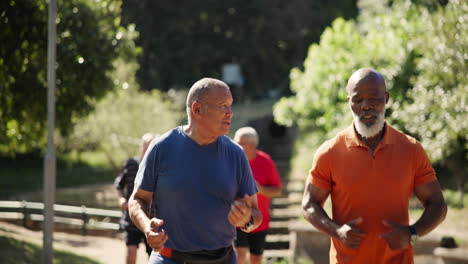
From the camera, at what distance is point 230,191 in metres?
4.62

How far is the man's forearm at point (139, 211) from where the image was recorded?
14.7ft

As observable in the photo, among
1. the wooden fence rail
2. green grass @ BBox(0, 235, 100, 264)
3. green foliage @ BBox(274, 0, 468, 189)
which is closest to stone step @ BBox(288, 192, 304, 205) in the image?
green foliage @ BBox(274, 0, 468, 189)

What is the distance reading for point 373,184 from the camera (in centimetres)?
455

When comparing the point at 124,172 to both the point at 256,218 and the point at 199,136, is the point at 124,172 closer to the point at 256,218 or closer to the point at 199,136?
the point at 199,136

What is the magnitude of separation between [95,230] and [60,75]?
26.0 feet

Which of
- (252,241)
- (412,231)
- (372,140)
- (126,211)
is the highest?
(372,140)

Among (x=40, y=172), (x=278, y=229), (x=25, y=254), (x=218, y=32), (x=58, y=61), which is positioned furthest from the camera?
(x=218, y=32)

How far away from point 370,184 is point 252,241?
437 centimetres

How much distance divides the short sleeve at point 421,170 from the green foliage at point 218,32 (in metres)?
38.5

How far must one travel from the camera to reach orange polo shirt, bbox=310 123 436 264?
454 cm

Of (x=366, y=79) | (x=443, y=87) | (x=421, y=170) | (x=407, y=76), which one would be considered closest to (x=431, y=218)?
(x=421, y=170)

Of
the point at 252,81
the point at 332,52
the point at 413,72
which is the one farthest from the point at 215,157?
the point at 252,81

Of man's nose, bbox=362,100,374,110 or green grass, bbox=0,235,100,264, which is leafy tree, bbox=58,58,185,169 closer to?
green grass, bbox=0,235,100,264

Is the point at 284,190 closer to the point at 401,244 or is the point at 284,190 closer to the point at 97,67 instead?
the point at 97,67
